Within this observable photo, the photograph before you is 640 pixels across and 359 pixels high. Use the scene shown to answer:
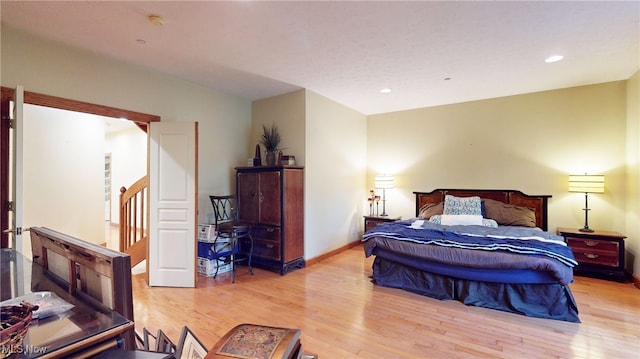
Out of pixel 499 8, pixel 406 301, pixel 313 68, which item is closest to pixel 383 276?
pixel 406 301

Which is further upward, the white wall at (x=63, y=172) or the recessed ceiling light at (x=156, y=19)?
the recessed ceiling light at (x=156, y=19)

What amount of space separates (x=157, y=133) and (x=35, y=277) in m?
2.30

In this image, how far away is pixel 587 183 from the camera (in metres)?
3.88

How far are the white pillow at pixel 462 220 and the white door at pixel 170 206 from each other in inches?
133

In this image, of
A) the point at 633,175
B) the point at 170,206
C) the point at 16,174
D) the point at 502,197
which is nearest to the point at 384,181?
the point at 502,197

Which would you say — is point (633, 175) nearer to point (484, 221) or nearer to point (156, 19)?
point (484, 221)

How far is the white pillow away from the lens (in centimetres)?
402

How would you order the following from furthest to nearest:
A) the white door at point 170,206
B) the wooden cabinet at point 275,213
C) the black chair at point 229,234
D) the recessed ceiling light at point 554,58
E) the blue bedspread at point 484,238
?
the wooden cabinet at point 275,213 → the black chair at point 229,234 → the white door at point 170,206 → the recessed ceiling light at point 554,58 → the blue bedspread at point 484,238

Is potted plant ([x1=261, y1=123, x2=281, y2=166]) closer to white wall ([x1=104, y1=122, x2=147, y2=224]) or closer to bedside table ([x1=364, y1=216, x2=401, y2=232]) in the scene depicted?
bedside table ([x1=364, y1=216, x2=401, y2=232])

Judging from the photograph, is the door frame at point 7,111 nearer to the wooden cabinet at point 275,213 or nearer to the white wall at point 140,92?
the white wall at point 140,92

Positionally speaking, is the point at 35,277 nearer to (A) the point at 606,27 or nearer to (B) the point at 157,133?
(B) the point at 157,133

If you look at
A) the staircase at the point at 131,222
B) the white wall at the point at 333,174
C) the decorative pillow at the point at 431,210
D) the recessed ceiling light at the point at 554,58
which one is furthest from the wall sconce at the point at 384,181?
the staircase at the point at 131,222

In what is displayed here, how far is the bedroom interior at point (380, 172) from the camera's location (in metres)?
2.47

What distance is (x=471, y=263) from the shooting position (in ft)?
9.51
